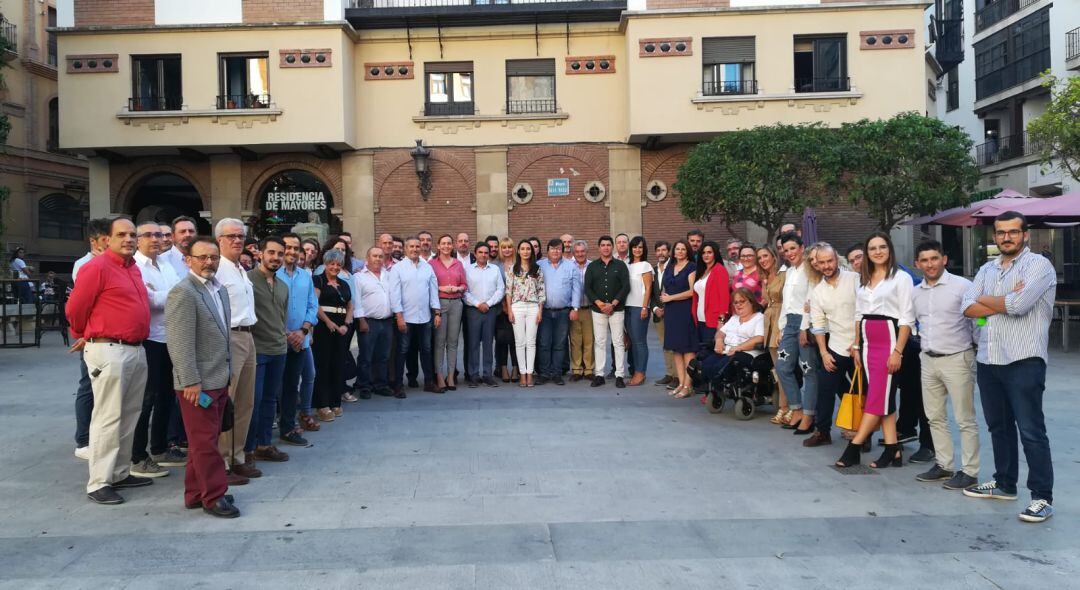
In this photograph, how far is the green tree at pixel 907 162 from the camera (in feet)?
55.2

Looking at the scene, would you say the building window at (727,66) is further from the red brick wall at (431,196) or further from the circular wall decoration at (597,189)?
the red brick wall at (431,196)

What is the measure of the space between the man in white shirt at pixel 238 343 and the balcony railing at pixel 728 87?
15757 mm

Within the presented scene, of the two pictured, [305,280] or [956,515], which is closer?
[956,515]

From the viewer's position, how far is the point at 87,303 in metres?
5.35

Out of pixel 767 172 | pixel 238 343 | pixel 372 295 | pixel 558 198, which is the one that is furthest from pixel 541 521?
pixel 558 198

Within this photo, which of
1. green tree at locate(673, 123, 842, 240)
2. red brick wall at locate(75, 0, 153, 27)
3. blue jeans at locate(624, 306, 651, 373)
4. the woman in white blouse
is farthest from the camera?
red brick wall at locate(75, 0, 153, 27)

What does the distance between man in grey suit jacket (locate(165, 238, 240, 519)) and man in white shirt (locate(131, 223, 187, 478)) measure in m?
1.08

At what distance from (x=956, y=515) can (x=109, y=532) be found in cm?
535

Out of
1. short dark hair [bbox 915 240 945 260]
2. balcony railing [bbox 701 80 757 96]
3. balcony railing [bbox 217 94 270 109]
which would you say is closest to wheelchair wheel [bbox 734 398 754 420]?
short dark hair [bbox 915 240 945 260]

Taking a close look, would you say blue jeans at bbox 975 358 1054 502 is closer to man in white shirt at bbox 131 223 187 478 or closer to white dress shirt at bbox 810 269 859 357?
white dress shirt at bbox 810 269 859 357

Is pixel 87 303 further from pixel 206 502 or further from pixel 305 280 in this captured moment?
pixel 305 280

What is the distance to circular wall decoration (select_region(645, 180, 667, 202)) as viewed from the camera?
2061cm

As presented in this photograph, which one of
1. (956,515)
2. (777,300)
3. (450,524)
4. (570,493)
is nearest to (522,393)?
(777,300)

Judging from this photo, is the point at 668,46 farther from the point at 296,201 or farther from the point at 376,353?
the point at 376,353
